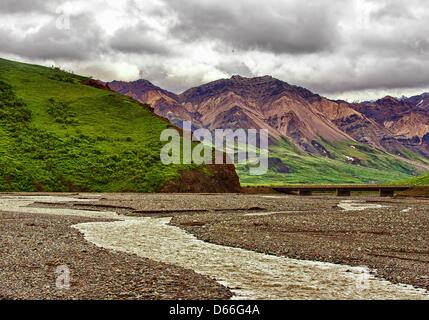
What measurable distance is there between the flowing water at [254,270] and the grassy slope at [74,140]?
64961 mm

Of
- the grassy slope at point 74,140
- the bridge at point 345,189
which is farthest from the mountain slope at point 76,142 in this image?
the bridge at point 345,189

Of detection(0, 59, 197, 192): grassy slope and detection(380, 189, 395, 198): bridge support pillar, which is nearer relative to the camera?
detection(0, 59, 197, 192): grassy slope

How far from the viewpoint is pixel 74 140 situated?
4621 inches

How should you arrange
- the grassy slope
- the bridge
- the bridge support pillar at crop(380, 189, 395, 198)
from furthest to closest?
the bridge support pillar at crop(380, 189, 395, 198) < the bridge < the grassy slope

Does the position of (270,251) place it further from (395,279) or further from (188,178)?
(188,178)

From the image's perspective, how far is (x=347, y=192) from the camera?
133875 millimetres

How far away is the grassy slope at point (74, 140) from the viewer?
102625 mm

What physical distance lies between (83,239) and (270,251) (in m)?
12.3

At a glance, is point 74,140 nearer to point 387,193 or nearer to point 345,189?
point 345,189

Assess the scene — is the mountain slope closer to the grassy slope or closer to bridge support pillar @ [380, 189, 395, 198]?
the grassy slope

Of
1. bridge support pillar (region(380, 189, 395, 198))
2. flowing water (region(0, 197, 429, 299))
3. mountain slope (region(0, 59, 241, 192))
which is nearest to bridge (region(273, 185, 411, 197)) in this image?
bridge support pillar (region(380, 189, 395, 198))

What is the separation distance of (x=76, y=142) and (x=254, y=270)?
9710cm

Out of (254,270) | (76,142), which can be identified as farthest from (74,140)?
(254,270)

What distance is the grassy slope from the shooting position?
4040 inches
